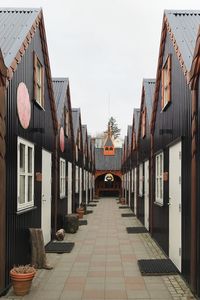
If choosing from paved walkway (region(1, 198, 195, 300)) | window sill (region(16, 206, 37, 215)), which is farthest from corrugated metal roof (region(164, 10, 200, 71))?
window sill (region(16, 206, 37, 215))

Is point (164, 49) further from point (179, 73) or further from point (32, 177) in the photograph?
point (32, 177)

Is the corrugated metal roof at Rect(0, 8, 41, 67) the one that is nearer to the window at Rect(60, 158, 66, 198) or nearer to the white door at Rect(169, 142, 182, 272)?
the white door at Rect(169, 142, 182, 272)

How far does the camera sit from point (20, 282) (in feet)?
19.9

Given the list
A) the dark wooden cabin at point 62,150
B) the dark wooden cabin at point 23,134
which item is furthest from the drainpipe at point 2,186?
the dark wooden cabin at point 62,150

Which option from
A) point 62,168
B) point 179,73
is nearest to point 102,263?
point 179,73

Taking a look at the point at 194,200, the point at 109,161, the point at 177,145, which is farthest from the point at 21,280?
the point at 109,161

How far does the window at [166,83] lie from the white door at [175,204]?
1.35 meters

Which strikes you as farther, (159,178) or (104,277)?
(159,178)

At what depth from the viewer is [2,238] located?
6.02m

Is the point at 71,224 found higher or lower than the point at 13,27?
lower

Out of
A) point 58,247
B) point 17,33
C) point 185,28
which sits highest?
point 185,28

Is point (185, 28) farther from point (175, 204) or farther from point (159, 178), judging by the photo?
point (159, 178)

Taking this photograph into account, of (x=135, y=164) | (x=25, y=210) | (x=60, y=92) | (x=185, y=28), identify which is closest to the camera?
(x=25, y=210)

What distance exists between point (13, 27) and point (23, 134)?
235 centimetres
